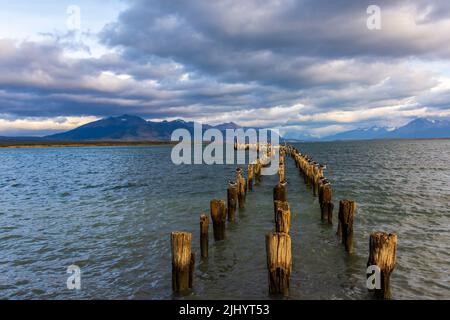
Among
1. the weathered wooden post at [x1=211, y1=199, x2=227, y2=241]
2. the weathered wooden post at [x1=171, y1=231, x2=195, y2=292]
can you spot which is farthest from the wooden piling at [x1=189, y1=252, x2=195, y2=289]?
the weathered wooden post at [x1=211, y1=199, x2=227, y2=241]

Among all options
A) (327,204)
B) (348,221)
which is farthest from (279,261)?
(327,204)

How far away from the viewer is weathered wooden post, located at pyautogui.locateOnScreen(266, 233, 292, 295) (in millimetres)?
8516

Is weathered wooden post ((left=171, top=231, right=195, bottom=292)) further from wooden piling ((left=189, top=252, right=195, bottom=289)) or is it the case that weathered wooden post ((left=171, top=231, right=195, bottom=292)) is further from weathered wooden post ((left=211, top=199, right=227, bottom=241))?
weathered wooden post ((left=211, top=199, right=227, bottom=241))

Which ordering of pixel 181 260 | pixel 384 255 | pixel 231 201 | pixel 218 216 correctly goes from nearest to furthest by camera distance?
pixel 384 255 < pixel 181 260 < pixel 218 216 < pixel 231 201

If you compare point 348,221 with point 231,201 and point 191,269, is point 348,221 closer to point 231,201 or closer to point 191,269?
point 191,269

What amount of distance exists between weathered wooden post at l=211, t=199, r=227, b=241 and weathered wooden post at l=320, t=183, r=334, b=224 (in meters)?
5.79

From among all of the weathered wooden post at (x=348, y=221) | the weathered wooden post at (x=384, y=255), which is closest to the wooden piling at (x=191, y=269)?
the weathered wooden post at (x=384, y=255)

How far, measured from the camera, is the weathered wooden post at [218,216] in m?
13.8

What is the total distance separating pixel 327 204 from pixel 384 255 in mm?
8545

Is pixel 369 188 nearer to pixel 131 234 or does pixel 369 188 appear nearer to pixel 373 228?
pixel 373 228

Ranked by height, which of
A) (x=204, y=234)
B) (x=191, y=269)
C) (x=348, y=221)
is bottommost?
(x=191, y=269)

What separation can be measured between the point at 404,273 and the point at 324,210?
6.76 metres

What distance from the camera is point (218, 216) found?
551 inches

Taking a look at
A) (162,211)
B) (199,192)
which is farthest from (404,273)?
(199,192)
